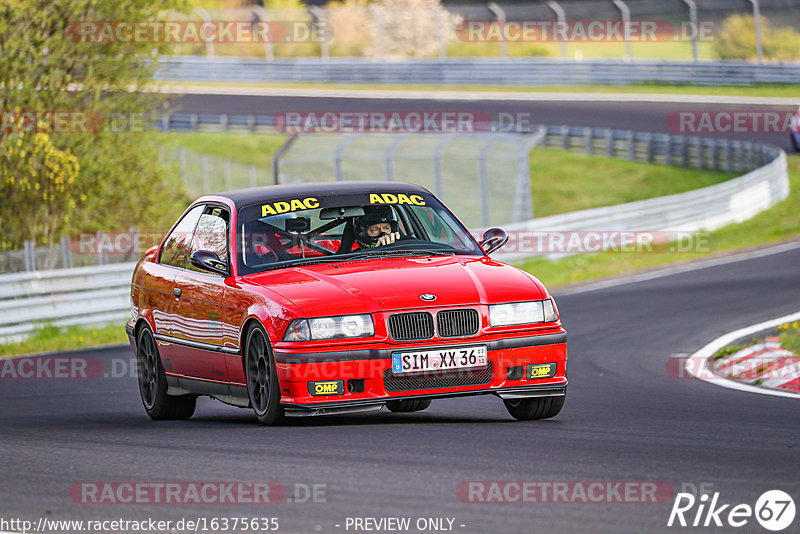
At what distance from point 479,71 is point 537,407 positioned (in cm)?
4090

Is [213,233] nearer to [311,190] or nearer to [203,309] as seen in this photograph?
[203,309]

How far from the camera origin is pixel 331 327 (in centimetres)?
795

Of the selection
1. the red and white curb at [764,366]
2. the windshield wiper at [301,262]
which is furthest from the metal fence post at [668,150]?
the windshield wiper at [301,262]

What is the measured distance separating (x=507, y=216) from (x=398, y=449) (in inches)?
927

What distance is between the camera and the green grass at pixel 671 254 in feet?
73.7

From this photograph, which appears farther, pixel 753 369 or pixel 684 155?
pixel 684 155

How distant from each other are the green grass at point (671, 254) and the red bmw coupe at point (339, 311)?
11.9 metres

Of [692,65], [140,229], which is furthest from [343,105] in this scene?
→ [140,229]

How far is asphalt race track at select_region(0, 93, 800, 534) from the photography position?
579cm

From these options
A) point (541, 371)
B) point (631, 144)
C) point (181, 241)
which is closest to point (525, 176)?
point (631, 144)

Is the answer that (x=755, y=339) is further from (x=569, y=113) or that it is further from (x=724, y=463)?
(x=569, y=113)

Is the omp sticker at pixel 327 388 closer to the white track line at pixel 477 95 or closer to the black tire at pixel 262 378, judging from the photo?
the black tire at pixel 262 378

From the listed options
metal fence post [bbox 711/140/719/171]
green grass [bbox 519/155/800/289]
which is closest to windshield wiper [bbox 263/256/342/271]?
green grass [bbox 519/155/800/289]

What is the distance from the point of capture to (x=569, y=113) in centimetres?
4297
